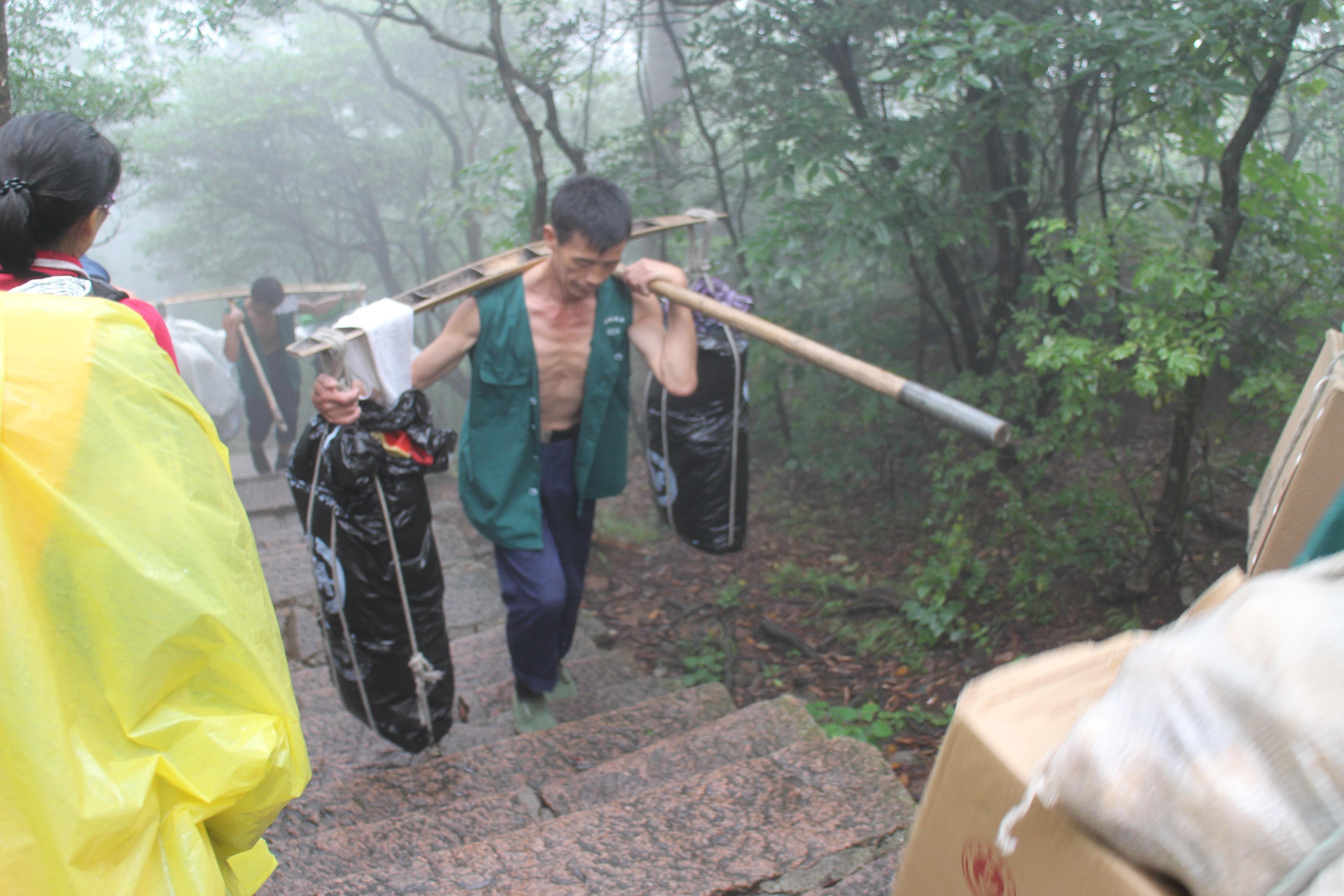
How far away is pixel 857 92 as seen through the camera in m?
4.39

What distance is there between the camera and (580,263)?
294 cm

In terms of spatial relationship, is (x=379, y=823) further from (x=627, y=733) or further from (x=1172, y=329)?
(x=1172, y=329)

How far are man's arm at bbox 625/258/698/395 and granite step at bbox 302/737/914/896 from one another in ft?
4.60

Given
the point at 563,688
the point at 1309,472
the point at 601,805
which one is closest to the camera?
the point at 1309,472

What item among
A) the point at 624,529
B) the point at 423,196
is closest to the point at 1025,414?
the point at 624,529

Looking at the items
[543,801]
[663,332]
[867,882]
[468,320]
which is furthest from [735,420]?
[867,882]

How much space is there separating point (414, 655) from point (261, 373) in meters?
5.44

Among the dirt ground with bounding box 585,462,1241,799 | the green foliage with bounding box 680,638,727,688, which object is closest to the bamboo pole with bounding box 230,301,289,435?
the dirt ground with bounding box 585,462,1241,799

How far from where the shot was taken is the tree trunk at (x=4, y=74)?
8.55 feet

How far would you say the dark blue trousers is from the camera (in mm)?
3023

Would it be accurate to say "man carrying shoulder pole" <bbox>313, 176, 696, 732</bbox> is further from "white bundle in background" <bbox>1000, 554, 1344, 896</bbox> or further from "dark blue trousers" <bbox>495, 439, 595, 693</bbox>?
"white bundle in background" <bbox>1000, 554, 1344, 896</bbox>

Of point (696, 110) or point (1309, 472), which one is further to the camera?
point (696, 110)

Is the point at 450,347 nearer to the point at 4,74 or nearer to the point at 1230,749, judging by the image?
the point at 4,74

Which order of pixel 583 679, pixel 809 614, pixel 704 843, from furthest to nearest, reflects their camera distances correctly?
pixel 809 614
pixel 583 679
pixel 704 843
